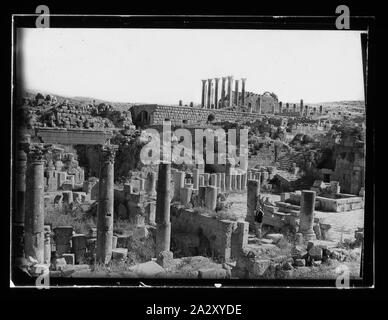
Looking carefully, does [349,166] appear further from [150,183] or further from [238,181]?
[150,183]

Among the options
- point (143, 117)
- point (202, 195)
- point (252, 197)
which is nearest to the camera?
point (252, 197)

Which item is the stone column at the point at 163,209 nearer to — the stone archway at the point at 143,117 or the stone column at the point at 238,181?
the stone column at the point at 238,181

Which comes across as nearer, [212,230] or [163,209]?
[163,209]

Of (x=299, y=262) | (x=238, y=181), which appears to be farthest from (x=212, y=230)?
(x=238, y=181)

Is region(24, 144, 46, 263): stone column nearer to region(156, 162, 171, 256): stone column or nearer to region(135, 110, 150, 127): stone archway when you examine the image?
region(156, 162, 171, 256): stone column

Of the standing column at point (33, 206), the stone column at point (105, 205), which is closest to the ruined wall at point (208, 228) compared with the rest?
the stone column at point (105, 205)

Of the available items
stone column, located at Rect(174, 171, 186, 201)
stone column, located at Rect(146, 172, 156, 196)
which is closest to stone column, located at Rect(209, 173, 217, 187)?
stone column, located at Rect(174, 171, 186, 201)

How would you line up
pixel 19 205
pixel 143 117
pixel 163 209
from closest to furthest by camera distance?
pixel 19 205
pixel 163 209
pixel 143 117
